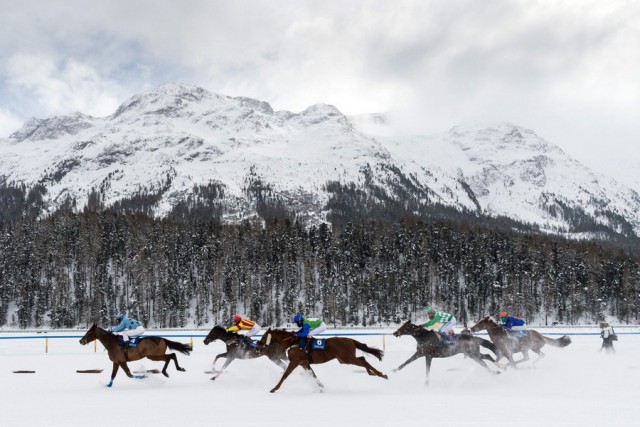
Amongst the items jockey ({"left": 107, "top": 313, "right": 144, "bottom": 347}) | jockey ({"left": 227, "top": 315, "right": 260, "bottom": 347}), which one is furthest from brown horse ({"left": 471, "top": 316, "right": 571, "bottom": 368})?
jockey ({"left": 107, "top": 313, "right": 144, "bottom": 347})

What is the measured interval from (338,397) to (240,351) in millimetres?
5891

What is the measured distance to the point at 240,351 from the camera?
18422 millimetres

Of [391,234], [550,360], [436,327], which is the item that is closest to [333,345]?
[436,327]

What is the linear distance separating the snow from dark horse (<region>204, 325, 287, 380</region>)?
1.61 ft

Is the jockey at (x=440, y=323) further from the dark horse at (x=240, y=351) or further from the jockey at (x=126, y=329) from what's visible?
the jockey at (x=126, y=329)

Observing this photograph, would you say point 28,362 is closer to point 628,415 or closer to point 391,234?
point 628,415

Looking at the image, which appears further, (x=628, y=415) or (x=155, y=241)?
(x=155, y=241)

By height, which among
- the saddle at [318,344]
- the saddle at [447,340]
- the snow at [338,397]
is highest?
the saddle at [318,344]

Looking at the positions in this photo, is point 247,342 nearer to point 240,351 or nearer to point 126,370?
point 240,351

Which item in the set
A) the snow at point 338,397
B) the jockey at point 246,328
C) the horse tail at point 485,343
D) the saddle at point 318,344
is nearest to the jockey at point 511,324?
the snow at point 338,397

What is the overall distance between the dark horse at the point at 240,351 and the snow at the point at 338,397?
491 millimetres

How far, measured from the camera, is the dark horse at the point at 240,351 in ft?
56.5

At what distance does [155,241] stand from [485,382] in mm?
87692

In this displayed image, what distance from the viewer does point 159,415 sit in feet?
37.9
